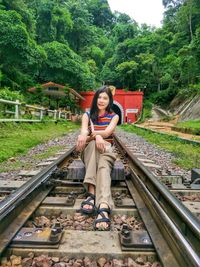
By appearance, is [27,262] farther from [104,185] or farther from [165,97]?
[165,97]

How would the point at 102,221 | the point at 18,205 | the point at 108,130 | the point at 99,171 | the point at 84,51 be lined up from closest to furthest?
the point at 102,221 < the point at 18,205 < the point at 99,171 < the point at 108,130 < the point at 84,51

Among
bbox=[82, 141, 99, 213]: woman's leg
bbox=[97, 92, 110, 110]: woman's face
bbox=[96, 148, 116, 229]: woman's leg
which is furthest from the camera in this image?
bbox=[97, 92, 110, 110]: woman's face

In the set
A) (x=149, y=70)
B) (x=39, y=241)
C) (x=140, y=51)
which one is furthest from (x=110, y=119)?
(x=140, y=51)

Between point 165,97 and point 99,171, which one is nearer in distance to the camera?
point 99,171

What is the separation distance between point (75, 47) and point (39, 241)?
50.5 m

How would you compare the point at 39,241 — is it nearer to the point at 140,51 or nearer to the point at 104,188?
the point at 104,188

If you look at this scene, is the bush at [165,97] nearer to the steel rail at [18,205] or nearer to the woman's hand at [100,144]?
the woman's hand at [100,144]

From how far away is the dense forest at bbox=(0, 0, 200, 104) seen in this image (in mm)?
23688

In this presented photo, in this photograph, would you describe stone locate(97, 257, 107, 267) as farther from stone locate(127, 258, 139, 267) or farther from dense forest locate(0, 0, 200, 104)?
dense forest locate(0, 0, 200, 104)

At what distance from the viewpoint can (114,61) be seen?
1909 inches

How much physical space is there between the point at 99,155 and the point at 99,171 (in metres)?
0.20

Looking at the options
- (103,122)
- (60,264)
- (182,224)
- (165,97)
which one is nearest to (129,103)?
(165,97)

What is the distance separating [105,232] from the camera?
190 cm

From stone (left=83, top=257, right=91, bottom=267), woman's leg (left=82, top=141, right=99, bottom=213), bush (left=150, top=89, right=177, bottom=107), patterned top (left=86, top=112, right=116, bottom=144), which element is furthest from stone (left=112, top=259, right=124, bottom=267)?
bush (left=150, top=89, right=177, bottom=107)
